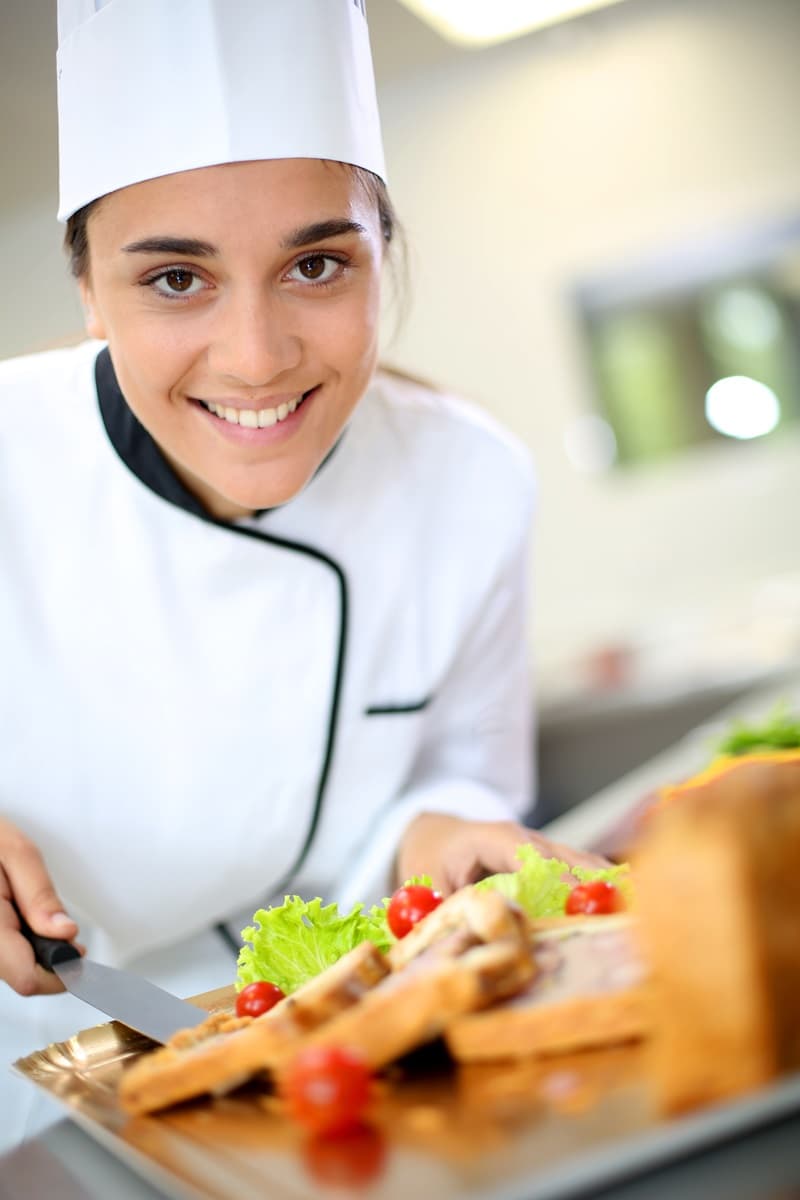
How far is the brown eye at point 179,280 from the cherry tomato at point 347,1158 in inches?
24.7

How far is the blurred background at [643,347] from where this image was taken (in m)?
3.44

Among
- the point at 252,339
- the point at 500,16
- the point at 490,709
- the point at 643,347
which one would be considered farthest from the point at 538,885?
the point at 643,347

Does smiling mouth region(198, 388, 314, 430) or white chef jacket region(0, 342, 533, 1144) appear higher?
smiling mouth region(198, 388, 314, 430)

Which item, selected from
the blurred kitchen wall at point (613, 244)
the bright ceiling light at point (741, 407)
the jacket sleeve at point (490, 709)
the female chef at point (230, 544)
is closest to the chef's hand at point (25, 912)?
the female chef at point (230, 544)

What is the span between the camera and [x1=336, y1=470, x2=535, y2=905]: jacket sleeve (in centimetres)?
146

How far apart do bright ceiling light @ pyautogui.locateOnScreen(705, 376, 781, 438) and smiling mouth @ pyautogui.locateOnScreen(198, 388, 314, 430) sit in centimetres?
305

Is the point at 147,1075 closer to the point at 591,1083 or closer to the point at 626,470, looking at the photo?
the point at 591,1083

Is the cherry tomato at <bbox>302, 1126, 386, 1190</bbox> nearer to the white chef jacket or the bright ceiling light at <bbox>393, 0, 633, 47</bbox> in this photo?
the white chef jacket

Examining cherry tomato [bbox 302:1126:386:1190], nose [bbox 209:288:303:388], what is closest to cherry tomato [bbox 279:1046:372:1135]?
cherry tomato [bbox 302:1126:386:1190]

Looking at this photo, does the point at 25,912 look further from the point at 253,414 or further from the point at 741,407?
the point at 741,407

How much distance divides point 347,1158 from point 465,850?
57 cm

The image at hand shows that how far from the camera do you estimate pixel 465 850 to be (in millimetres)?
1199

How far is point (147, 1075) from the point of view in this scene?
2.49 feet

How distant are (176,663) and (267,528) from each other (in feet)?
0.51
